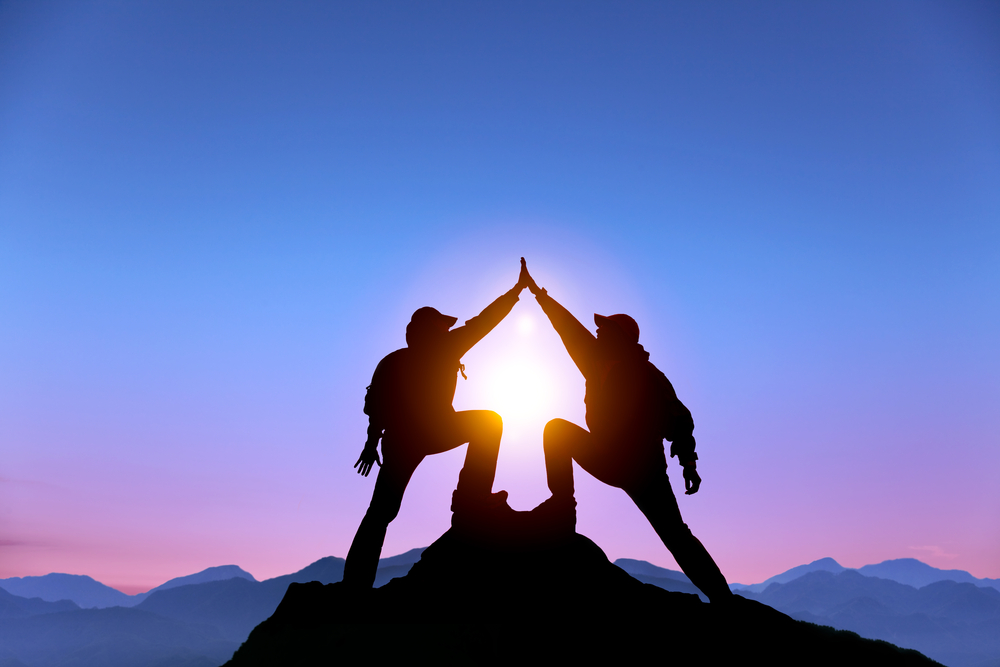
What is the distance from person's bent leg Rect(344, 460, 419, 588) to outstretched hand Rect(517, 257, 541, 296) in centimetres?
299

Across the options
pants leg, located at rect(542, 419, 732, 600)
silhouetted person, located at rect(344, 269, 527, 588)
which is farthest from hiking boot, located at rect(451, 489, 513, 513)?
pants leg, located at rect(542, 419, 732, 600)

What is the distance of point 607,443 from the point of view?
7.33 m

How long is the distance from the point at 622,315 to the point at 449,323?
2291mm

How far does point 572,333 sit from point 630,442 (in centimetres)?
166

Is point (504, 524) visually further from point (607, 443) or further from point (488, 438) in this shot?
point (607, 443)

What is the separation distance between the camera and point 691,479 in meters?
7.44

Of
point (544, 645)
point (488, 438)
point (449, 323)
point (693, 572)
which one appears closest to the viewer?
point (544, 645)

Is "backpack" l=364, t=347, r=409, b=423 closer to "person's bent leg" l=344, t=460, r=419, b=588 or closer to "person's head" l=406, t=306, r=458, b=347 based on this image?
"person's head" l=406, t=306, r=458, b=347

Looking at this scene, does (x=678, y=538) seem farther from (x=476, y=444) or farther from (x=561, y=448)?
(x=476, y=444)

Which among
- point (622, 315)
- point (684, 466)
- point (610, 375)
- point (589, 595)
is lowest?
point (589, 595)

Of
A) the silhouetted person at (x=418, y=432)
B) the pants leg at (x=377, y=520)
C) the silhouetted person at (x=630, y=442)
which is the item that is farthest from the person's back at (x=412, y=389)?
the silhouetted person at (x=630, y=442)

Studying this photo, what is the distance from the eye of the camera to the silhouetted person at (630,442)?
7.18 metres

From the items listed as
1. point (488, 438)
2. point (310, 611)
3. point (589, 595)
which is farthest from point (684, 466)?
point (310, 611)

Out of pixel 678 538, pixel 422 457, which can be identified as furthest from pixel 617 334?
pixel 422 457
